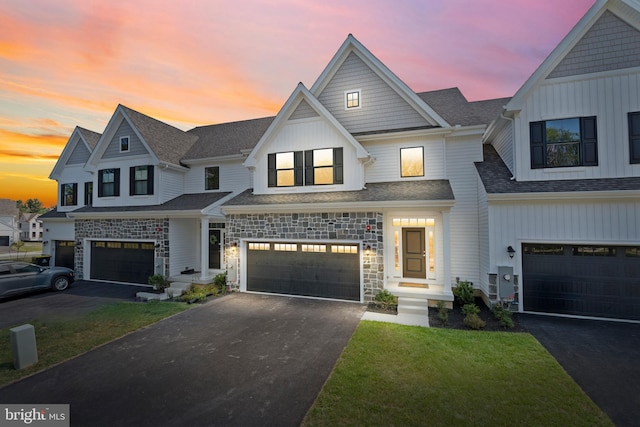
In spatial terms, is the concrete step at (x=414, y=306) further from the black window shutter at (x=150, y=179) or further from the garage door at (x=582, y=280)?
the black window shutter at (x=150, y=179)

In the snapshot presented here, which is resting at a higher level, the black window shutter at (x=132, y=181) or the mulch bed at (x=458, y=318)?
the black window shutter at (x=132, y=181)

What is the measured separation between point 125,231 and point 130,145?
4.89 m

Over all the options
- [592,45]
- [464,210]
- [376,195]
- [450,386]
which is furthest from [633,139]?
[450,386]

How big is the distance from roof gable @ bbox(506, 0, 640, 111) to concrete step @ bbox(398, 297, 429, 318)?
8.97 meters

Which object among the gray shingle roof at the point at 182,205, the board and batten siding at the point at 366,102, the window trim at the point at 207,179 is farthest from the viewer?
the window trim at the point at 207,179

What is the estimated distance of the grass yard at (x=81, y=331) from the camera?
615 centimetres

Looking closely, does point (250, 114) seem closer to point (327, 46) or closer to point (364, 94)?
point (327, 46)

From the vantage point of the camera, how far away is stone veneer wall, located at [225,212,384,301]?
10.2 m

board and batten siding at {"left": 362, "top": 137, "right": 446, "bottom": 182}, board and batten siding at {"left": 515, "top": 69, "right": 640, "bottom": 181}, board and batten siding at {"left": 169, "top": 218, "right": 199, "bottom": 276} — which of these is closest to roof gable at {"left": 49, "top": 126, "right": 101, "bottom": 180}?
board and batten siding at {"left": 169, "top": 218, "right": 199, "bottom": 276}

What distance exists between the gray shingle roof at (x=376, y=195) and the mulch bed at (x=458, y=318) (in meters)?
3.90

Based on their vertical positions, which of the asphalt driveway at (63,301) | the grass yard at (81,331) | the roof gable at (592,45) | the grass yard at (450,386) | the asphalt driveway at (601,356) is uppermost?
the roof gable at (592,45)

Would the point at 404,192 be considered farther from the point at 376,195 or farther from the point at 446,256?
the point at 446,256

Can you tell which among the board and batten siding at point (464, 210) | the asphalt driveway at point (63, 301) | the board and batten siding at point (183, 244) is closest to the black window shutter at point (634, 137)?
the board and batten siding at point (464, 210)

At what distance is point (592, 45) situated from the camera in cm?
908
